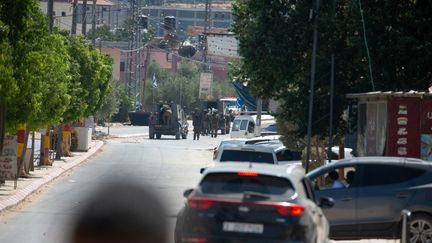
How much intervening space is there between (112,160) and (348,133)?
57.1 feet

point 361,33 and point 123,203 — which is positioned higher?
point 361,33

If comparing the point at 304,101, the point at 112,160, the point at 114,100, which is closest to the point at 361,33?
the point at 304,101

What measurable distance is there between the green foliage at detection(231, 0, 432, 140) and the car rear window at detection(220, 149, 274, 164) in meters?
4.92

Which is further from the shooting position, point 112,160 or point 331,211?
point 112,160

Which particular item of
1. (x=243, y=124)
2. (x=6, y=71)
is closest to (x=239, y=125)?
(x=243, y=124)

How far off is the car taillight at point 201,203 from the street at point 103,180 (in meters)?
5.65

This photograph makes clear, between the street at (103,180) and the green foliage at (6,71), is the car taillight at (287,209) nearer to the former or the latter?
the street at (103,180)

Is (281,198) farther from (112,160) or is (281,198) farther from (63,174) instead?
(112,160)

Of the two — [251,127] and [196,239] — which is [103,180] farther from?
[251,127]

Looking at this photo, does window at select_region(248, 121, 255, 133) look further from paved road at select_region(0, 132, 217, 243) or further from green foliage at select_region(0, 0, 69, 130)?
green foliage at select_region(0, 0, 69, 130)

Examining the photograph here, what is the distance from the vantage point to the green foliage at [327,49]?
97.7 feet

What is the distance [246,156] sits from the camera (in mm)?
26281

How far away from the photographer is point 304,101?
1372 inches

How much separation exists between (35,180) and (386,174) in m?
18.4
